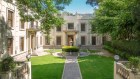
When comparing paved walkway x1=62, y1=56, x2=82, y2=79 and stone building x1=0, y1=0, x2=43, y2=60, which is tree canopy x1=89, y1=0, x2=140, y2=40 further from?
stone building x1=0, y1=0, x2=43, y2=60

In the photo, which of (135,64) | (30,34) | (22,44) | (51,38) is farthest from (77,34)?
(135,64)

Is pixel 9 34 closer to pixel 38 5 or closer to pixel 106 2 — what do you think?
pixel 38 5

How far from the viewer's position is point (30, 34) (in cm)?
3272

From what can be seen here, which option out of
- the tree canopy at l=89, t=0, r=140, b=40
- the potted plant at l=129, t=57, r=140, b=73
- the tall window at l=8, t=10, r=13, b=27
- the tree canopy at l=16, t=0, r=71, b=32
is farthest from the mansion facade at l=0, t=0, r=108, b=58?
the potted plant at l=129, t=57, r=140, b=73

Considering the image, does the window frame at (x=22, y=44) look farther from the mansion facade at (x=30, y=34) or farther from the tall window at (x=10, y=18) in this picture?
the tall window at (x=10, y=18)

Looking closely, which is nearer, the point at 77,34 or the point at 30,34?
the point at 30,34

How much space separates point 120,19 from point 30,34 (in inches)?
639

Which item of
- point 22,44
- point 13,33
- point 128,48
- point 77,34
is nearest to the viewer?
point 128,48

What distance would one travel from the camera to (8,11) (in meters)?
22.0

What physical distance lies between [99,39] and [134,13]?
32.1 metres

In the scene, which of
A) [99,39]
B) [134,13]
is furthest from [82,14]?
[134,13]

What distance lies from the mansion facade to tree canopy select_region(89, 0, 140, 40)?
5.14 meters

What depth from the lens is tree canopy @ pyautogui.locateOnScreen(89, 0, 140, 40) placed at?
1675 cm

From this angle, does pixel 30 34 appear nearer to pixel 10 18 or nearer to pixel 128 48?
pixel 10 18
